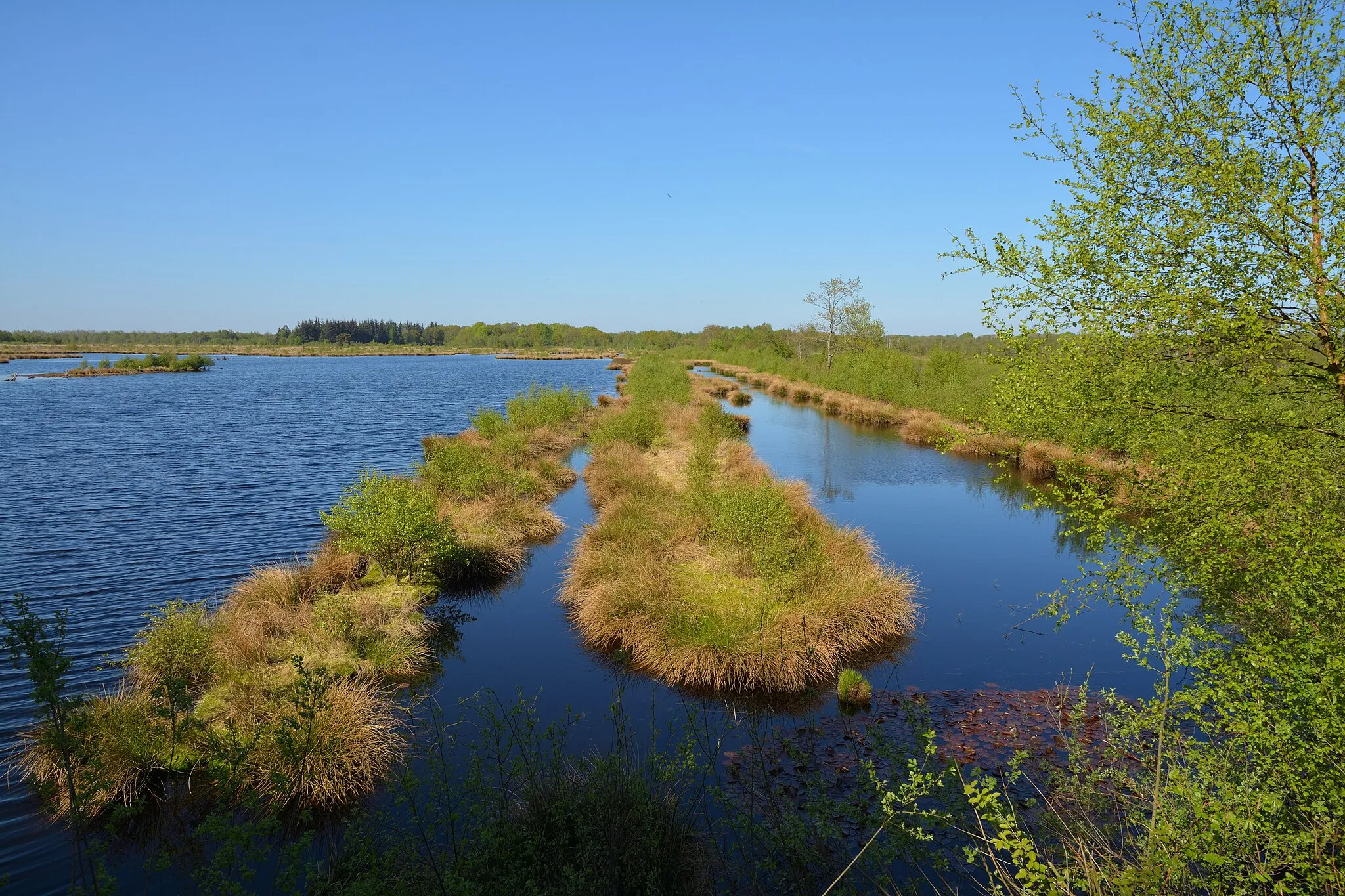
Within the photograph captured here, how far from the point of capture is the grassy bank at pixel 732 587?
10719mm

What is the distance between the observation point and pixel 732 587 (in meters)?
12.7

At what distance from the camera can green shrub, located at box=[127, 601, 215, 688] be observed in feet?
30.9

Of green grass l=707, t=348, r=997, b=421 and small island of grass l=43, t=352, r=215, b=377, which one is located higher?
green grass l=707, t=348, r=997, b=421

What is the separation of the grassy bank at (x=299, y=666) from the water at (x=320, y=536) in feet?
2.84

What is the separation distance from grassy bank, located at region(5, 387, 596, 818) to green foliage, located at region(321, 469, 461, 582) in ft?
0.11

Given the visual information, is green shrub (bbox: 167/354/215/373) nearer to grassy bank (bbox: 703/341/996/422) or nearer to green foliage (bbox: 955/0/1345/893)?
grassy bank (bbox: 703/341/996/422)

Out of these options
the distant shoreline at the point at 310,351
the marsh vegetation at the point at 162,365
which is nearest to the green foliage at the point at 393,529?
the marsh vegetation at the point at 162,365

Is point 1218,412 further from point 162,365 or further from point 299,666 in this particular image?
point 162,365

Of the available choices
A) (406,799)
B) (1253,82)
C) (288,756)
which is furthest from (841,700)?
(1253,82)

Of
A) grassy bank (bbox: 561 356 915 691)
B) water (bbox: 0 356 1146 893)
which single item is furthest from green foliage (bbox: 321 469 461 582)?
grassy bank (bbox: 561 356 915 691)

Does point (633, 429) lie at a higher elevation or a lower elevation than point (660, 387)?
lower

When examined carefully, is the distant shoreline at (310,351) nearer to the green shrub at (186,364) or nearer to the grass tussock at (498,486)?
the green shrub at (186,364)

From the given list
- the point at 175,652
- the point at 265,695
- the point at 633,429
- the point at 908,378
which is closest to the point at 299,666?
the point at 265,695

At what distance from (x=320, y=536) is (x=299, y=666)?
15227 millimetres
